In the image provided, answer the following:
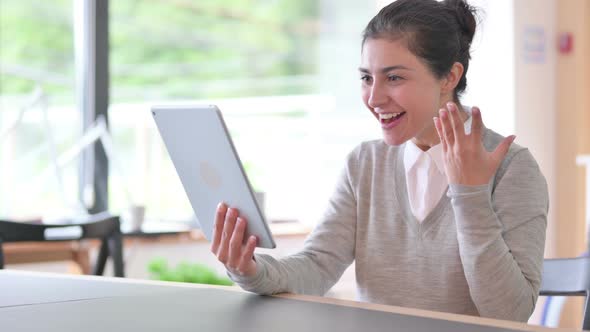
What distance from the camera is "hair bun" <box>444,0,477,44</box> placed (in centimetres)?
173

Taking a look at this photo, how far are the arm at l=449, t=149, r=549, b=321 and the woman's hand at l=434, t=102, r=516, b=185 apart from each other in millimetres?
24

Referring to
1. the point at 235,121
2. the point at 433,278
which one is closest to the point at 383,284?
the point at 433,278

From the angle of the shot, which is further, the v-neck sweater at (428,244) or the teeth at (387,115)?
the teeth at (387,115)

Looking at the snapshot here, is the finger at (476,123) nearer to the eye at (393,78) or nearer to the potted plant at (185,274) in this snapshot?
the eye at (393,78)

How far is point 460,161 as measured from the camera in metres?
1.39

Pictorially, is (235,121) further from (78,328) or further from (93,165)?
(78,328)

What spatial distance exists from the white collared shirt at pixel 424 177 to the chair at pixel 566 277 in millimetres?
262

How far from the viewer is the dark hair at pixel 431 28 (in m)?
1.67

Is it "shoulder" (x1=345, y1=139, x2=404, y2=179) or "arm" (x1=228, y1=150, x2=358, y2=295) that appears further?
"shoulder" (x1=345, y1=139, x2=404, y2=179)

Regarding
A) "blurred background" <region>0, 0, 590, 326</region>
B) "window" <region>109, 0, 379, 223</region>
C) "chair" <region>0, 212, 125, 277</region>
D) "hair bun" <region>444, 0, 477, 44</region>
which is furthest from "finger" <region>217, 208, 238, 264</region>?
"window" <region>109, 0, 379, 223</region>

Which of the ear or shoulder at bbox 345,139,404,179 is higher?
the ear

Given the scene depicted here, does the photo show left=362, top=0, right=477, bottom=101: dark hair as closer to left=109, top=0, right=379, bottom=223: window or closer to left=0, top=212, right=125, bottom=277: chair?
left=0, top=212, right=125, bottom=277: chair

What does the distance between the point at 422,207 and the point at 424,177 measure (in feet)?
0.20

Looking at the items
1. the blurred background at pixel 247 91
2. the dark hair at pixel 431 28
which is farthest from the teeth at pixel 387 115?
the blurred background at pixel 247 91
